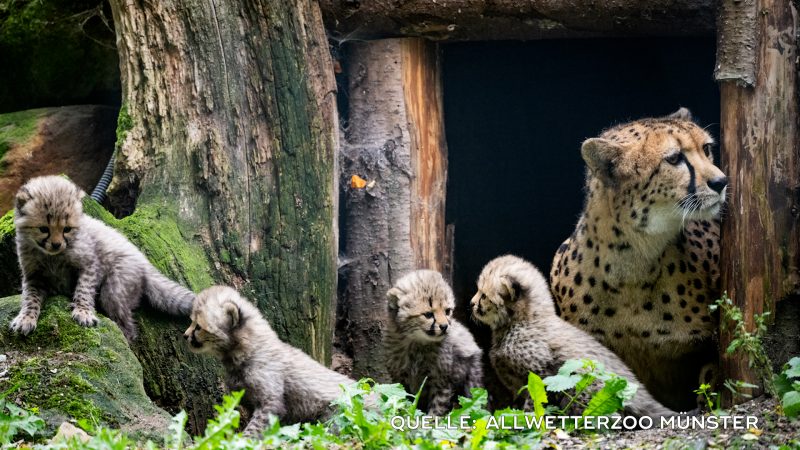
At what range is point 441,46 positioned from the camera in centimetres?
755

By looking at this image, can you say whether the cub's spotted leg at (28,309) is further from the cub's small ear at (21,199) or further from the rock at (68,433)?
the rock at (68,433)

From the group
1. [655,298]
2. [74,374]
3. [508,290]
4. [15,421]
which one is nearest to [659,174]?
[655,298]

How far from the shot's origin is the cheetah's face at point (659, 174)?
5.76 metres

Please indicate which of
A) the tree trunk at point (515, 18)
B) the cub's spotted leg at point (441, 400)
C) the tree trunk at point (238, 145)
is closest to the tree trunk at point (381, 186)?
the tree trunk at point (515, 18)

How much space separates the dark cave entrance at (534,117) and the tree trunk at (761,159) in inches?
109

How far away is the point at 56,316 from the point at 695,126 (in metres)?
3.94

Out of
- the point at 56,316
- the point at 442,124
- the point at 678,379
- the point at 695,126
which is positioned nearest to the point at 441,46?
the point at 442,124

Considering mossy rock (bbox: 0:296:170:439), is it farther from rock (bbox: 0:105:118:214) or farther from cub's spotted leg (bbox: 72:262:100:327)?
rock (bbox: 0:105:118:214)

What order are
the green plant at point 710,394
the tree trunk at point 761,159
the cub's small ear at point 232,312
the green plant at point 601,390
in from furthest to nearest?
the tree trunk at point 761,159 < the cub's small ear at point 232,312 < the green plant at point 710,394 < the green plant at point 601,390

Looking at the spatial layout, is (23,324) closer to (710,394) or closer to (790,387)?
(710,394)

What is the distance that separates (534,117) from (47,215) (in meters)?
5.07

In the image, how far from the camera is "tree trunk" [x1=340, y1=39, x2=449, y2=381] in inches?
280

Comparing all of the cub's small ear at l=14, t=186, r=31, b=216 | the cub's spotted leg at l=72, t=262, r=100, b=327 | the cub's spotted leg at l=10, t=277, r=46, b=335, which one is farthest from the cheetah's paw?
the cub's small ear at l=14, t=186, r=31, b=216

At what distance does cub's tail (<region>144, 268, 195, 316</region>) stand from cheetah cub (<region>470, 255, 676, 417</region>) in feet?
5.85
